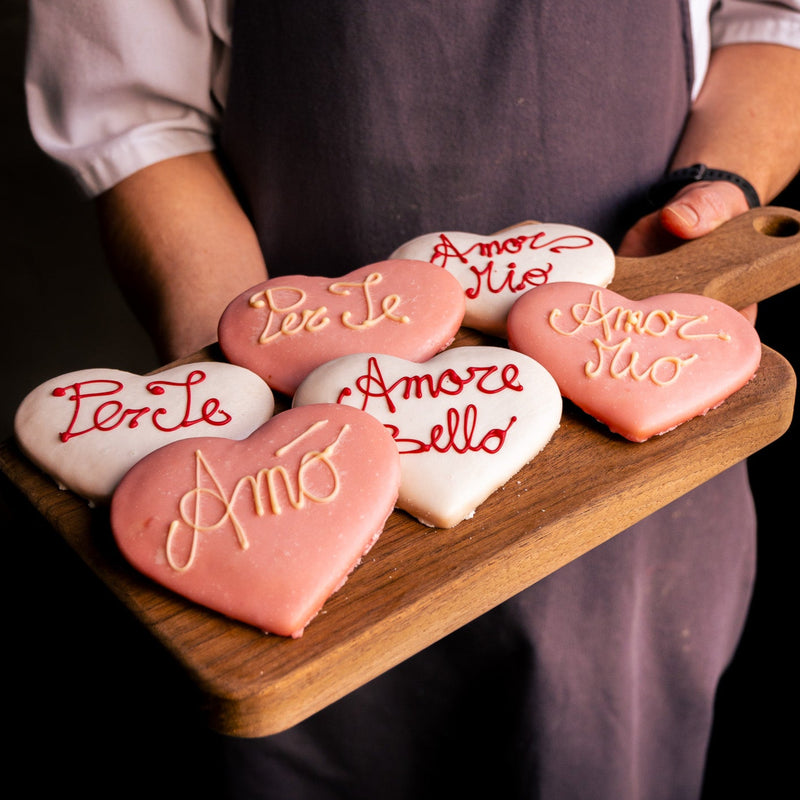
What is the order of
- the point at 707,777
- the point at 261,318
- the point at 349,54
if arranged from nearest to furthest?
the point at 261,318 → the point at 349,54 → the point at 707,777

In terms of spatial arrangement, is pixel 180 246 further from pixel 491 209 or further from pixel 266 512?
pixel 266 512

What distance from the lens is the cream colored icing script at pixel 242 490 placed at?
21.3 inches

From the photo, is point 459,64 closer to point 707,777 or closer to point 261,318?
point 261,318

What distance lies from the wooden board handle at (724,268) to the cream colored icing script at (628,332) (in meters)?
0.09

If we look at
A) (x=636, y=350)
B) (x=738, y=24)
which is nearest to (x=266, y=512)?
(x=636, y=350)

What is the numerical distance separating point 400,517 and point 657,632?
0.64 m

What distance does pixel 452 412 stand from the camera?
0.64 m

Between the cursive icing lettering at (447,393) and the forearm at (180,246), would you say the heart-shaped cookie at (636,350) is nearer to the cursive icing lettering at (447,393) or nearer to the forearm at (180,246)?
the cursive icing lettering at (447,393)

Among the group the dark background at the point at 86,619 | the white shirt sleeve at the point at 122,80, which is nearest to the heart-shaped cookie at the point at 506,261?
the white shirt sleeve at the point at 122,80

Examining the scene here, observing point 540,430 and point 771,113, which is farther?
point 771,113

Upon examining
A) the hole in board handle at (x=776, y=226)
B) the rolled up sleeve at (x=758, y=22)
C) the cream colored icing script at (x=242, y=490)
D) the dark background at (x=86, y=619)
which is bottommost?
the dark background at (x=86, y=619)

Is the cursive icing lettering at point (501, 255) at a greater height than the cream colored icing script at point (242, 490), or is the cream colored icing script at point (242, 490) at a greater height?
the cream colored icing script at point (242, 490)

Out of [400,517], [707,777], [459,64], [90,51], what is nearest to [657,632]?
[707,777]

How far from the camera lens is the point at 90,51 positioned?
0.91 meters
